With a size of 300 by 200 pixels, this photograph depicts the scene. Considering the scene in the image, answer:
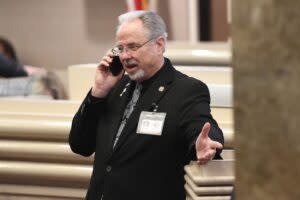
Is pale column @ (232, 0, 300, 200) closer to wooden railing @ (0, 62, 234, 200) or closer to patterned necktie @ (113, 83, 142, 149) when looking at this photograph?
patterned necktie @ (113, 83, 142, 149)

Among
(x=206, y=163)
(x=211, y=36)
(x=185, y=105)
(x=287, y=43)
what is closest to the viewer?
(x=287, y=43)

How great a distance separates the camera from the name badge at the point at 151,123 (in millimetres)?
2057

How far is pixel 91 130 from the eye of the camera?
2293mm

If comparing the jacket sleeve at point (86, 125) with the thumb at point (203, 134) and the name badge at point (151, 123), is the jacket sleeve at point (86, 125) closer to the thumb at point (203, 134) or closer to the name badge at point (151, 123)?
the name badge at point (151, 123)

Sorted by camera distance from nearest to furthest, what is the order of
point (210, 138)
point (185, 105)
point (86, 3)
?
point (210, 138) → point (185, 105) → point (86, 3)

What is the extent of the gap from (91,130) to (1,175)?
0.73 metres

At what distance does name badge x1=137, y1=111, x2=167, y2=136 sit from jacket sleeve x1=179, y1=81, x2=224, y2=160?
6 centimetres

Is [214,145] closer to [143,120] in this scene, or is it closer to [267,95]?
[143,120]

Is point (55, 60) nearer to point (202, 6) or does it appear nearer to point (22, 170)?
point (202, 6)

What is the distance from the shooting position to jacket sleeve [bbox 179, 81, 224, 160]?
1.99m

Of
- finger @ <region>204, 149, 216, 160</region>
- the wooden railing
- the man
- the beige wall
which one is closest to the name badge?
the man

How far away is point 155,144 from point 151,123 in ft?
0.22

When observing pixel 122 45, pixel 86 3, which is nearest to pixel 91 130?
pixel 122 45

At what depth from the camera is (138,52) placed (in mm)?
2148
